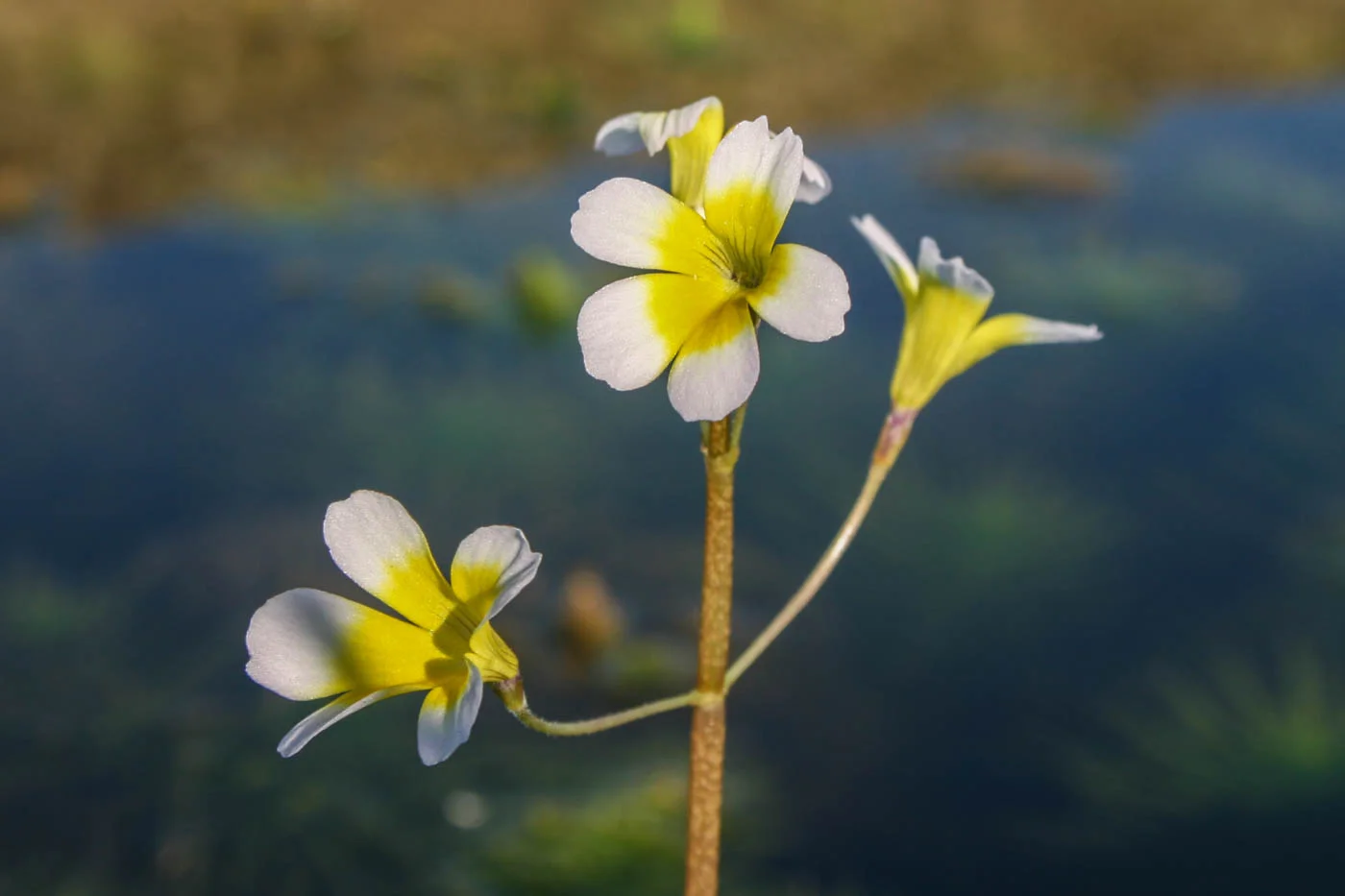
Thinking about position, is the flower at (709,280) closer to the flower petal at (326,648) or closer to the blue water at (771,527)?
the flower petal at (326,648)

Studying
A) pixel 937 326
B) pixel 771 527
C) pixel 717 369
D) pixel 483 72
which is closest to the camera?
pixel 717 369

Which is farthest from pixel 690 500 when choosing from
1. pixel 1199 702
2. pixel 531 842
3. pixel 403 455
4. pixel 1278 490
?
pixel 1278 490

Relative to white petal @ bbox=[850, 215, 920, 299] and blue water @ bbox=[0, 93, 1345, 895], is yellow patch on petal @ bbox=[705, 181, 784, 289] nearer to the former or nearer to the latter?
white petal @ bbox=[850, 215, 920, 299]

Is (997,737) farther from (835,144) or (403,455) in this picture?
(835,144)

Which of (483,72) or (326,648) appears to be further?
(483,72)

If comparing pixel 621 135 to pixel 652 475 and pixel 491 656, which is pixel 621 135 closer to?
pixel 491 656

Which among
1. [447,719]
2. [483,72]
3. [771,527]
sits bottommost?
[447,719]

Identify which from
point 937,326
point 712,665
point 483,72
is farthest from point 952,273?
point 483,72
